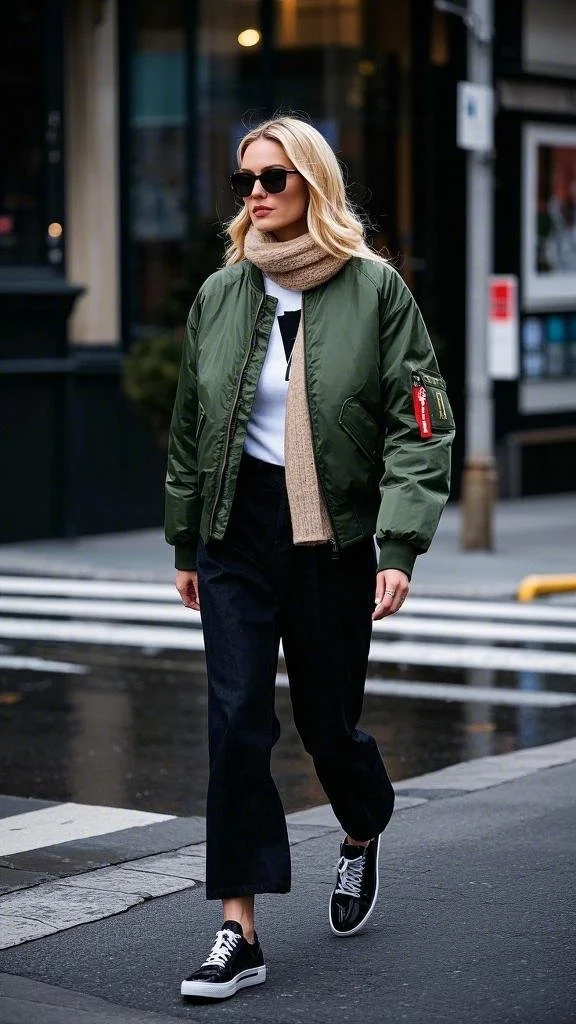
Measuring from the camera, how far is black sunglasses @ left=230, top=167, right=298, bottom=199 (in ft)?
14.8

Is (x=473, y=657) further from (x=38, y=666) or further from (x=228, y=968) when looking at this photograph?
(x=228, y=968)

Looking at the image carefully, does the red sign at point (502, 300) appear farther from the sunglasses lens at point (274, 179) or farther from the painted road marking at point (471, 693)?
the sunglasses lens at point (274, 179)

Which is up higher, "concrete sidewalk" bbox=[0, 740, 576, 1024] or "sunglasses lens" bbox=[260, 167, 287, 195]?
"sunglasses lens" bbox=[260, 167, 287, 195]

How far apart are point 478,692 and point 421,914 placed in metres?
4.45

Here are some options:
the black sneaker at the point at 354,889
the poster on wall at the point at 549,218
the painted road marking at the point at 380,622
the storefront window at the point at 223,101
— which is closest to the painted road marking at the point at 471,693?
the painted road marking at the point at 380,622

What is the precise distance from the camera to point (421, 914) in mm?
5020

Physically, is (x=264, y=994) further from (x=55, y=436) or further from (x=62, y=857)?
(x=55, y=436)

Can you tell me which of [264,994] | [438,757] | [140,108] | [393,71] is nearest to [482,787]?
[438,757]

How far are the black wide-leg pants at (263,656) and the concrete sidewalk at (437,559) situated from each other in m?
8.49

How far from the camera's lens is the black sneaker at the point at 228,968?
14.1 ft

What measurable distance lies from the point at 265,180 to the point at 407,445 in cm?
74

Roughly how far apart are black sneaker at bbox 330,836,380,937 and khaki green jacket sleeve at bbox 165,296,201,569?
942 mm

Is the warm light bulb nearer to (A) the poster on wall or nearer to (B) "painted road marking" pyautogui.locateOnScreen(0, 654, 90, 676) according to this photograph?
(A) the poster on wall

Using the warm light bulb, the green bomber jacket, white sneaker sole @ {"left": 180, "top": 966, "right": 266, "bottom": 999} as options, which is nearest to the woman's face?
the green bomber jacket
